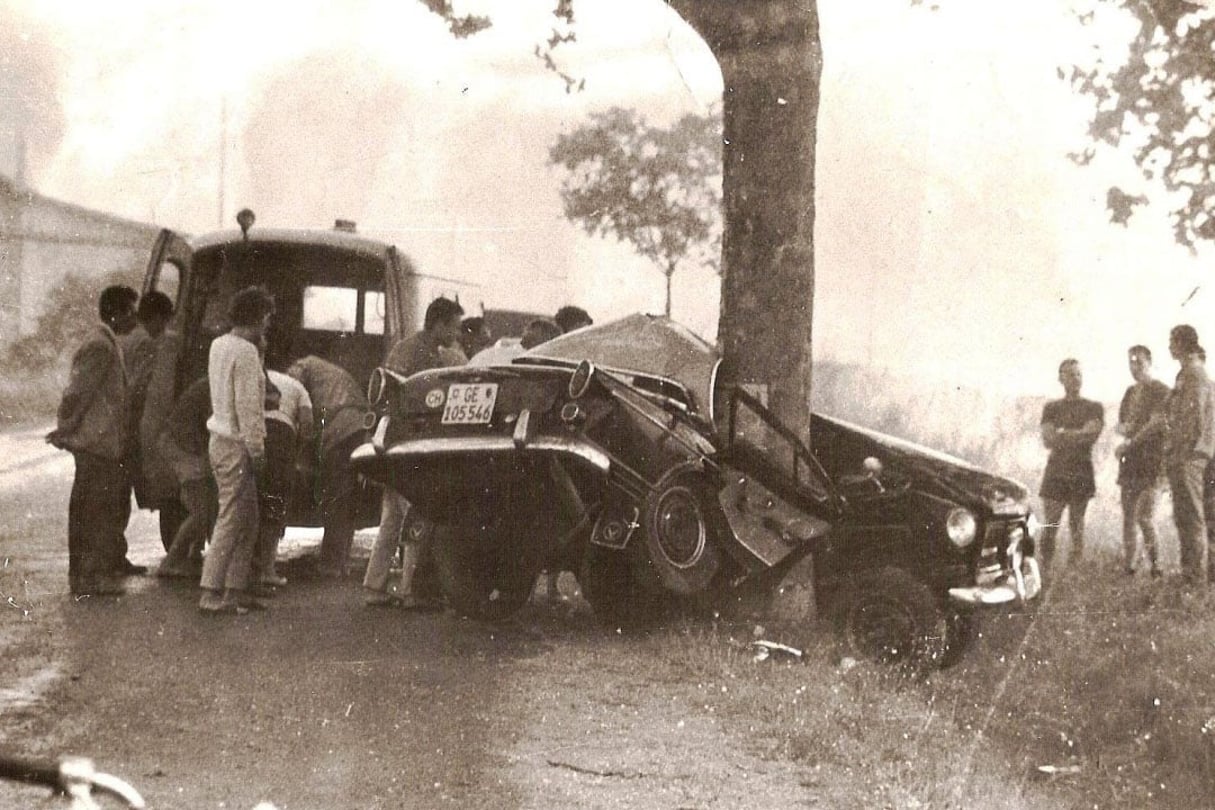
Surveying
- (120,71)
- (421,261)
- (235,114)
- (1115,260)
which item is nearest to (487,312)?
(421,261)

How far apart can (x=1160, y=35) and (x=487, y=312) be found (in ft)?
12.4


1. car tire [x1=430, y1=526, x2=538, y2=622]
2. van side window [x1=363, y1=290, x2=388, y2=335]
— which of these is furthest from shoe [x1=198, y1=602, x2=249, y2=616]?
van side window [x1=363, y1=290, x2=388, y2=335]

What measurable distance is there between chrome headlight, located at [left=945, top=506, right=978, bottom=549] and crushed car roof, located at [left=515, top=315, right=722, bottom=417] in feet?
4.04

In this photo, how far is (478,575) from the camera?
6.49 m

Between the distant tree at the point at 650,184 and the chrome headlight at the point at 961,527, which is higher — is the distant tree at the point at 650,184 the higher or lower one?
the higher one

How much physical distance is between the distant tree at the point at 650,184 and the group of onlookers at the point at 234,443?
508mm

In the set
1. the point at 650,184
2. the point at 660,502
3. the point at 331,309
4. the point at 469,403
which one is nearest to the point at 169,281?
the point at 331,309

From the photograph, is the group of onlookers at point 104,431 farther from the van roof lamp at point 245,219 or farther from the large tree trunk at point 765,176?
the large tree trunk at point 765,176

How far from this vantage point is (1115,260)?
716 cm

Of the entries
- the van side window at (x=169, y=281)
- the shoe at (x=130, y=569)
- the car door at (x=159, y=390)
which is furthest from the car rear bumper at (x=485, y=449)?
the van side window at (x=169, y=281)

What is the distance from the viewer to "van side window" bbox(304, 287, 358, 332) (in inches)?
339

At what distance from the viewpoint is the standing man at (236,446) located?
21.3 feet

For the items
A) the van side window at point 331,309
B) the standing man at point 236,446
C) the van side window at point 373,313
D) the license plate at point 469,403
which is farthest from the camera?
the van side window at point 373,313

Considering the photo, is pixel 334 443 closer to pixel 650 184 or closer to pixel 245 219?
pixel 245 219
